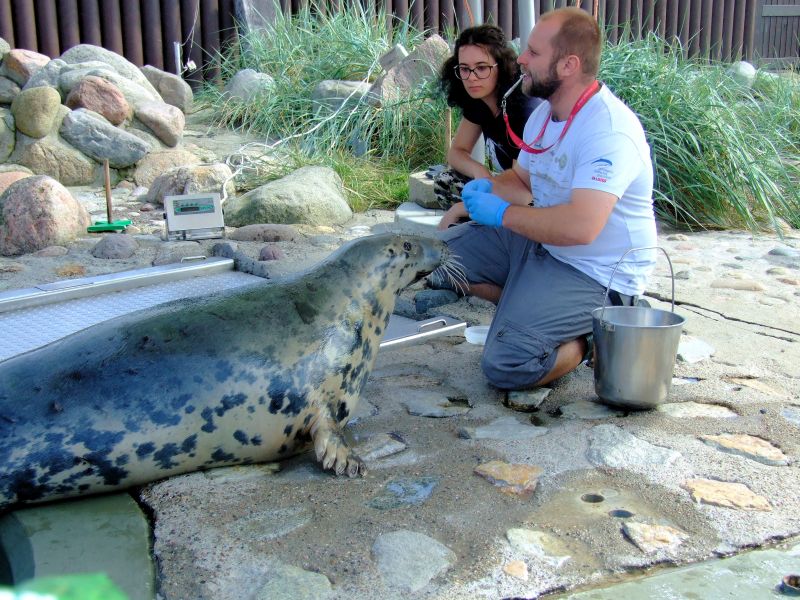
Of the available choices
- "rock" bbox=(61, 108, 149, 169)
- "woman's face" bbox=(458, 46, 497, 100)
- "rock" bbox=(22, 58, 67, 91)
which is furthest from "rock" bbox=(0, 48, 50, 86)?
"woman's face" bbox=(458, 46, 497, 100)

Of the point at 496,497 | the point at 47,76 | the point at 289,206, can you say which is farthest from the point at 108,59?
the point at 496,497

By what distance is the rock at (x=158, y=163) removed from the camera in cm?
621

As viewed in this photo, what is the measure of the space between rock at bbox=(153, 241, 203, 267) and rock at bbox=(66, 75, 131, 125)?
87.4 inches

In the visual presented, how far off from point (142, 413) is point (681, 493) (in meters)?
1.27

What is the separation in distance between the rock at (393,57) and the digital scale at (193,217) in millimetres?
2725

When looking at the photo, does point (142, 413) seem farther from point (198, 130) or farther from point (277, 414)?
point (198, 130)

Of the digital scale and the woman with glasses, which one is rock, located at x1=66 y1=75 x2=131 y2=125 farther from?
the woman with glasses

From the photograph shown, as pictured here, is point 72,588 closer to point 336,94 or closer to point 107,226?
point 107,226

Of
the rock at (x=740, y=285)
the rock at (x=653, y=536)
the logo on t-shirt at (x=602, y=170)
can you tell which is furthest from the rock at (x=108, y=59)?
the rock at (x=653, y=536)

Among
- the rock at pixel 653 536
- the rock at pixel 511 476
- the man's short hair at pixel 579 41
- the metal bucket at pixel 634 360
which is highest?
the man's short hair at pixel 579 41

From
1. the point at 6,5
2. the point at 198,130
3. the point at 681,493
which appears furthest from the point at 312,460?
the point at 6,5

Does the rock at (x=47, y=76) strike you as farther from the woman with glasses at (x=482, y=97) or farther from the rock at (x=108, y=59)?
the woman with glasses at (x=482, y=97)

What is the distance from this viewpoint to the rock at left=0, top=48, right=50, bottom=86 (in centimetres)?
688

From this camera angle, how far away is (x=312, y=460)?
A: 2295mm
